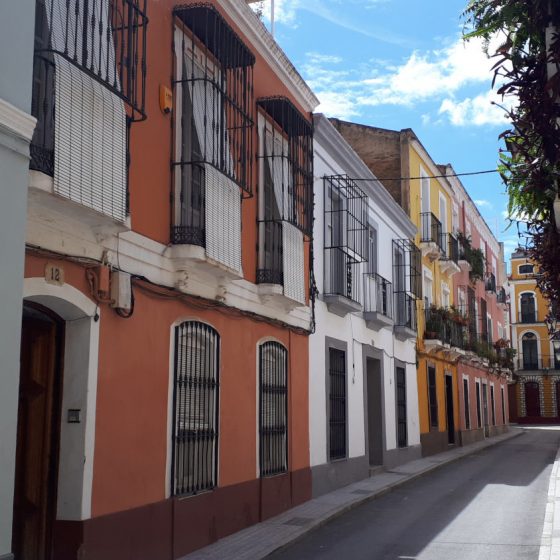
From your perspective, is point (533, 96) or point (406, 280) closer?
point (533, 96)

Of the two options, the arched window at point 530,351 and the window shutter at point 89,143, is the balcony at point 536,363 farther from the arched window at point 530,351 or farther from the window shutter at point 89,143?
the window shutter at point 89,143

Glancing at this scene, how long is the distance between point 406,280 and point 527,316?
3805 cm

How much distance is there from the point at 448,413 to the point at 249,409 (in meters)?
16.4

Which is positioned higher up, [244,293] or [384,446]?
[244,293]

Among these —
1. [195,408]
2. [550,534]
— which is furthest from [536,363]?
[195,408]

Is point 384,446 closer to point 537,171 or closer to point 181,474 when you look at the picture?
point 181,474

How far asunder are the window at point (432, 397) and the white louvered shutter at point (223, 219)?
13.7 metres

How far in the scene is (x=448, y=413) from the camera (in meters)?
24.7

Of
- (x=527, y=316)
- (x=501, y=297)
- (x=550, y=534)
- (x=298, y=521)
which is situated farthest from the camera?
(x=527, y=316)

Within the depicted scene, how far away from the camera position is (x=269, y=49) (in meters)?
10.7

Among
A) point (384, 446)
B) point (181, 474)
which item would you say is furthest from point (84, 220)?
point (384, 446)

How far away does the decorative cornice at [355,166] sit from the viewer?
42.9 ft

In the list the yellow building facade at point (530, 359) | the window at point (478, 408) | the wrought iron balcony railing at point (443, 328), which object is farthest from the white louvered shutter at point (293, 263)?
the yellow building facade at point (530, 359)

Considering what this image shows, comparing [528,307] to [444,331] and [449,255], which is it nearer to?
[449,255]
